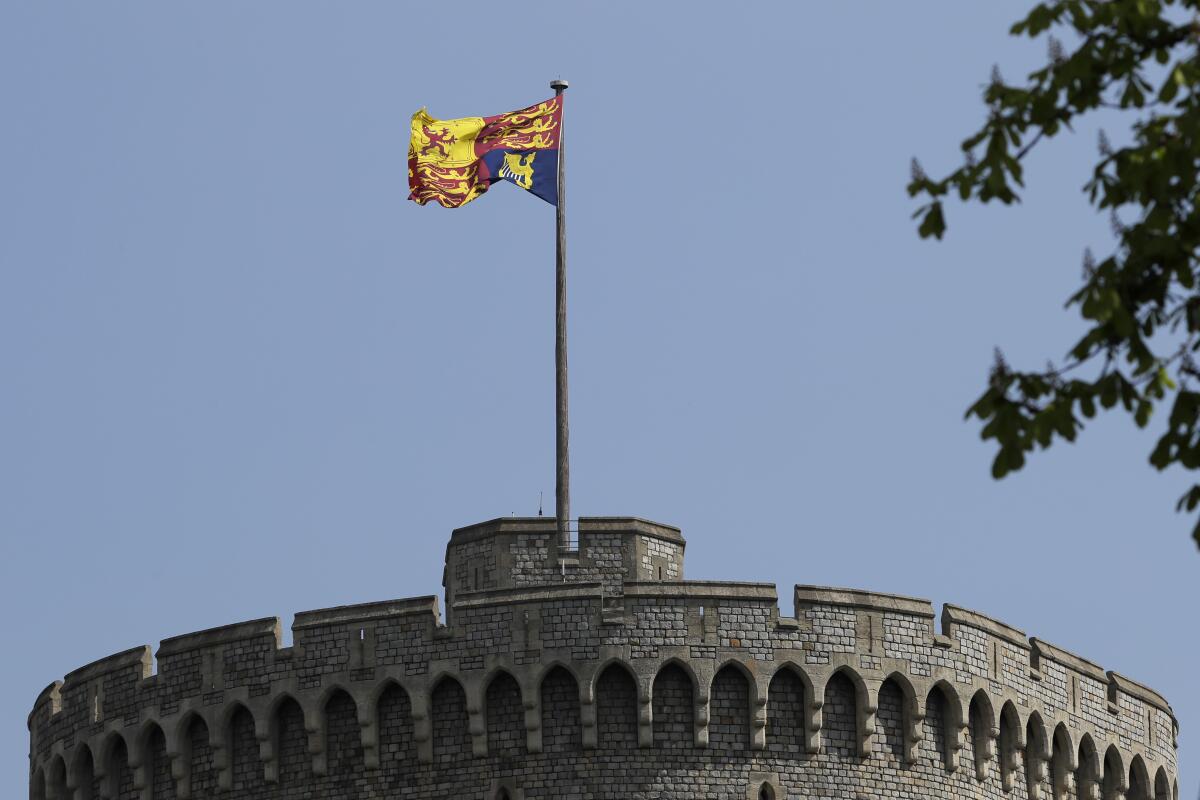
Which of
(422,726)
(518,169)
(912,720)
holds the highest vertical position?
(518,169)

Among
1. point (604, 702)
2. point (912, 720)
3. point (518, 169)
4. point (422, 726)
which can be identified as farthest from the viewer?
point (518, 169)

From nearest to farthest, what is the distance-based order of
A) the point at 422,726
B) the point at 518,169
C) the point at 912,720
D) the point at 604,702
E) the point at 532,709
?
the point at 532,709
the point at 604,702
the point at 422,726
the point at 912,720
the point at 518,169

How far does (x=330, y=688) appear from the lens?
1619 inches

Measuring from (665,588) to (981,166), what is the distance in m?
21.8

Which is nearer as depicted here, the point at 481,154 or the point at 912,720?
the point at 912,720

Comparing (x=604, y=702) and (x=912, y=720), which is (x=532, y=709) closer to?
(x=604, y=702)

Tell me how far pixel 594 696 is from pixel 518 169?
11.4 meters

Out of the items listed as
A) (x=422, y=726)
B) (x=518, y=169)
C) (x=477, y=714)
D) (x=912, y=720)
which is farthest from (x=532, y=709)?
(x=518, y=169)

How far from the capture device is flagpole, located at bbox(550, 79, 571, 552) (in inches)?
1700

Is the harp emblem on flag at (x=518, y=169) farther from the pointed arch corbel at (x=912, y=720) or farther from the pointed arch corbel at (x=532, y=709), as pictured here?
the pointed arch corbel at (x=912, y=720)

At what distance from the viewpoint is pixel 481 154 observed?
47875 millimetres

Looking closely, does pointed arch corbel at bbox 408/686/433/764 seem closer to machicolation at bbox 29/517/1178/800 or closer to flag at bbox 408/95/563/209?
machicolation at bbox 29/517/1178/800

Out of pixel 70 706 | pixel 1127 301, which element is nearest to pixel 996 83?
pixel 1127 301

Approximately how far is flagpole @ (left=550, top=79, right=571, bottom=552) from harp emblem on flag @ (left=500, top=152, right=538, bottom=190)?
0.60 m
